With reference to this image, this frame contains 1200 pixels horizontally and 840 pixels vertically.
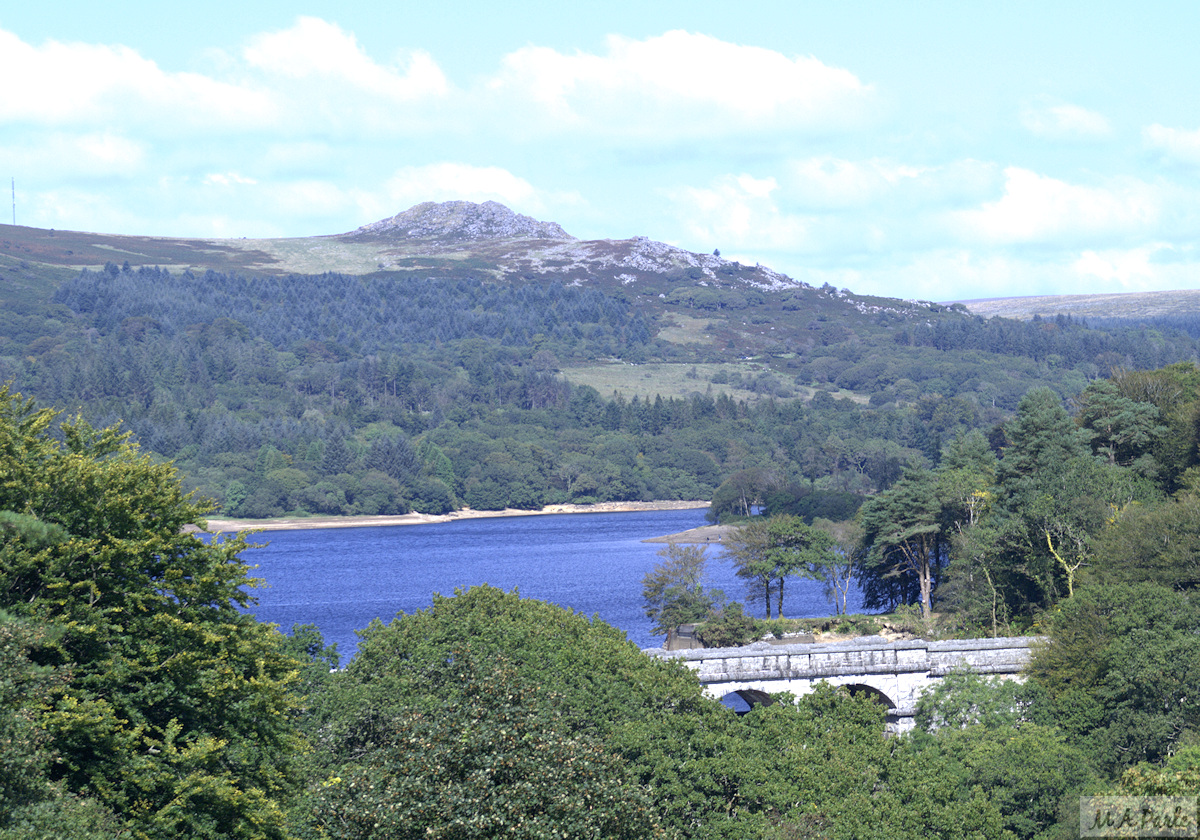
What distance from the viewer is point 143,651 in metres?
22.9

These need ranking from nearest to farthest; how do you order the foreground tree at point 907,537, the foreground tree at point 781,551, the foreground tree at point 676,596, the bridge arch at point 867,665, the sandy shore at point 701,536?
the bridge arch at point 867,665 < the foreground tree at point 676,596 < the foreground tree at point 907,537 < the foreground tree at point 781,551 < the sandy shore at point 701,536

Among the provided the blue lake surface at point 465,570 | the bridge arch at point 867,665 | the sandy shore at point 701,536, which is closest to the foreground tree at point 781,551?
the blue lake surface at point 465,570

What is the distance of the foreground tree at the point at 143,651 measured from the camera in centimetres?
→ 2139

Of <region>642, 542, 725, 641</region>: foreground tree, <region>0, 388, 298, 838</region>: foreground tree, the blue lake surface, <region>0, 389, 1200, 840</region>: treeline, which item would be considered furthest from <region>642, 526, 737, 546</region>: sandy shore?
<region>0, 388, 298, 838</region>: foreground tree

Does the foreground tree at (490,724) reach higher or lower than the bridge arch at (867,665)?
higher

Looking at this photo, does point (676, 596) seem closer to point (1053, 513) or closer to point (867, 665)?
point (867, 665)

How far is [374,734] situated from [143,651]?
342 inches

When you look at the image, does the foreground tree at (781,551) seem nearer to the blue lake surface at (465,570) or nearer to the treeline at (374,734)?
the blue lake surface at (465,570)

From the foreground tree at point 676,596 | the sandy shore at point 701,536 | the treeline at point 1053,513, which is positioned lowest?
the sandy shore at point 701,536

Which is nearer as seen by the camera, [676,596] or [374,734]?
[374,734]

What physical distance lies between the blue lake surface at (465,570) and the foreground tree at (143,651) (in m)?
37.8

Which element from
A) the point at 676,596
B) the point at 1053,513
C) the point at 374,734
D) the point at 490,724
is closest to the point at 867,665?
the point at 1053,513

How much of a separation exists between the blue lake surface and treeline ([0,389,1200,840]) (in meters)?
29.6

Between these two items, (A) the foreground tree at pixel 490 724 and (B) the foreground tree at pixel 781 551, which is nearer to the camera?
(A) the foreground tree at pixel 490 724
